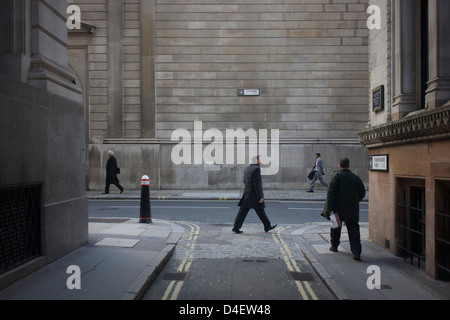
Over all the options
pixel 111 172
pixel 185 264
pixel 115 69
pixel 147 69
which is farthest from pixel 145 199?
pixel 115 69

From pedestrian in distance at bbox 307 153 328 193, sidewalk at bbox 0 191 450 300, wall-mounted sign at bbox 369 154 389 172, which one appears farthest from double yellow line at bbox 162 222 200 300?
pedestrian in distance at bbox 307 153 328 193

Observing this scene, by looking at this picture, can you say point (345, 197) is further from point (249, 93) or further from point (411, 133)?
point (249, 93)

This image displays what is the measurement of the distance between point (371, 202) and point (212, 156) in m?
11.7

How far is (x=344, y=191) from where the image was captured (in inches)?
271

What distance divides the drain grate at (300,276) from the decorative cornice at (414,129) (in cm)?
275

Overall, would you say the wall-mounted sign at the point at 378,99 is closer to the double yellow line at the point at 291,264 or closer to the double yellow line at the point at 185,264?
the double yellow line at the point at 291,264

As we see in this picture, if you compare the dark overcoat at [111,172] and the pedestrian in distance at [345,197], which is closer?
the pedestrian in distance at [345,197]

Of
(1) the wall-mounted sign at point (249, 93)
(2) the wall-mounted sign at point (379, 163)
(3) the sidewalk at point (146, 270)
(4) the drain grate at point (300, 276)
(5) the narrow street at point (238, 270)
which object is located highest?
(1) the wall-mounted sign at point (249, 93)

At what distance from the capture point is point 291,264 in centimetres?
672

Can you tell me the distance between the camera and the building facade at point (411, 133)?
5.54 m

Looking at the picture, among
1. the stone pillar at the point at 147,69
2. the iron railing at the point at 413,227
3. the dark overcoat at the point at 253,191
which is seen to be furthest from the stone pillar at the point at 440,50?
the stone pillar at the point at 147,69

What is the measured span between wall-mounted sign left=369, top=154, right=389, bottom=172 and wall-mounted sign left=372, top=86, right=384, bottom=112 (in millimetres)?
1003

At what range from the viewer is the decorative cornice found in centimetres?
515

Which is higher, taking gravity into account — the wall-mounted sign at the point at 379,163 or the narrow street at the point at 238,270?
the wall-mounted sign at the point at 379,163
